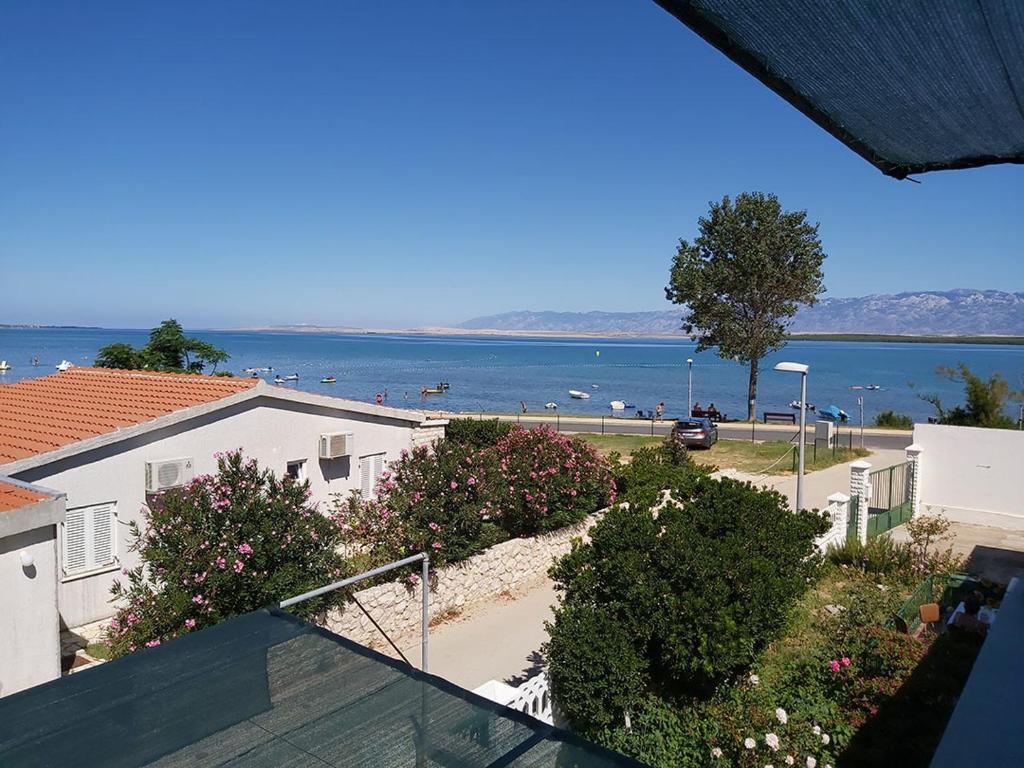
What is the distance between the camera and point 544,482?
15750 mm

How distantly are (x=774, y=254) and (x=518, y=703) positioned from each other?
3598 cm

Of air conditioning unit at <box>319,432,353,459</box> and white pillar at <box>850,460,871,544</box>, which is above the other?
air conditioning unit at <box>319,432,353,459</box>

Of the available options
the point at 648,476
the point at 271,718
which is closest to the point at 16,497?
the point at 271,718

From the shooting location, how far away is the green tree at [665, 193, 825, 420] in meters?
39.3

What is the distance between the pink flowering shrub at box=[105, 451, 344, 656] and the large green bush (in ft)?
12.3

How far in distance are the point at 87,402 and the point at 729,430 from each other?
30.6 m

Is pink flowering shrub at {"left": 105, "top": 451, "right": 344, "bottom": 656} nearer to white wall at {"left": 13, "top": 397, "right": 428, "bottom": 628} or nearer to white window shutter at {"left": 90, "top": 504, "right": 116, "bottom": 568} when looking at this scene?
white window shutter at {"left": 90, "top": 504, "right": 116, "bottom": 568}

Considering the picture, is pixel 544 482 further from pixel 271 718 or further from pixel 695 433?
pixel 695 433

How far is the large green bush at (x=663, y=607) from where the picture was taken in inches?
324

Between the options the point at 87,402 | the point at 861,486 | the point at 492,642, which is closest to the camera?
the point at 492,642

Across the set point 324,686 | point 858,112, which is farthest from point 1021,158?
point 324,686

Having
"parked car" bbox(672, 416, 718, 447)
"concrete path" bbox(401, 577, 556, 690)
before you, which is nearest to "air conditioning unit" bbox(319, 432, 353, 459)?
"concrete path" bbox(401, 577, 556, 690)

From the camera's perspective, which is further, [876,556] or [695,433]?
[695,433]

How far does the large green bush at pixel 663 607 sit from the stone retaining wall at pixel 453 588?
376cm
